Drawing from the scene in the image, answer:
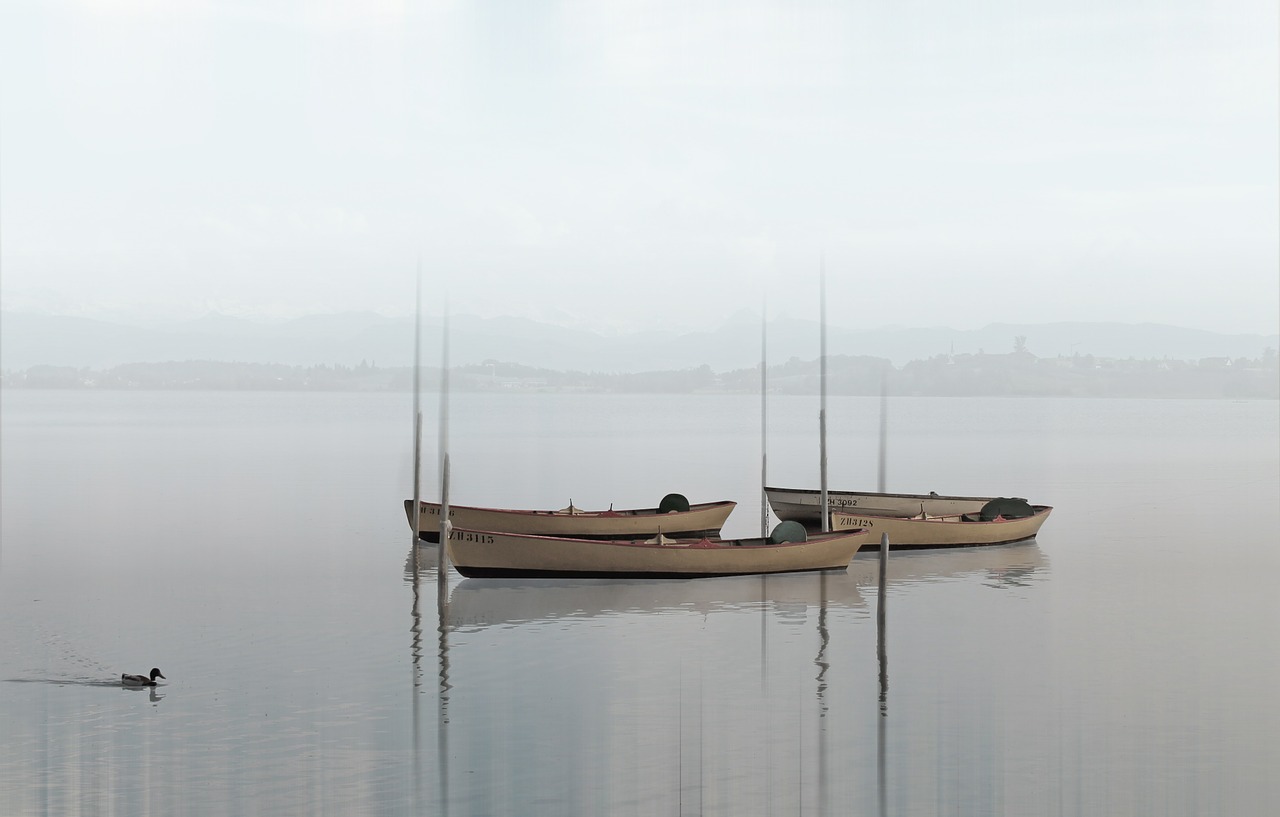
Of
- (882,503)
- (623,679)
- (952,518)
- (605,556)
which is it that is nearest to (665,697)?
(623,679)

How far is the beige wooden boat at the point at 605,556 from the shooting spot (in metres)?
31.8

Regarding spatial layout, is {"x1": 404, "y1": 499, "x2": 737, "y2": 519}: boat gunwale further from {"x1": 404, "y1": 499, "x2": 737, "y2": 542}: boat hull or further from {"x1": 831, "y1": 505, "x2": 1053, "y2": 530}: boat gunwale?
{"x1": 831, "y1": 505, "x2": 1053, "y2": 530}: boat gunwale

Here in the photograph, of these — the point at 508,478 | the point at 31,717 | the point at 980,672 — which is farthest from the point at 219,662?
the point at 508,478

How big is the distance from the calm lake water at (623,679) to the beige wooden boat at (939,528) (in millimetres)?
602

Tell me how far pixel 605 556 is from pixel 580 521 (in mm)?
7005

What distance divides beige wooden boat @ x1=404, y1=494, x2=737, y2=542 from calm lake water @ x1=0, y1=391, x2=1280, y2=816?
1.42m

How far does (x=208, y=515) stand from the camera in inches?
2018

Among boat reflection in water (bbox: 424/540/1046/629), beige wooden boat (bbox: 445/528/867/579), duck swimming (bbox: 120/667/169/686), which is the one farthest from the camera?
beige wooden boat (bbox: 445/528/867/579)

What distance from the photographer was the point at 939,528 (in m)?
39.2

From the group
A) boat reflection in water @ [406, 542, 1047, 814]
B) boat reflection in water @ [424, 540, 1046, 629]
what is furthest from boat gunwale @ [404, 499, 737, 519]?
boat reflection in water @ [406, 542, 1047, 814]

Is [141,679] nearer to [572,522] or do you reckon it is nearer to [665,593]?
[665,593]

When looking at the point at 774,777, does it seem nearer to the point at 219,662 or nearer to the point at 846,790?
the point at 846,790

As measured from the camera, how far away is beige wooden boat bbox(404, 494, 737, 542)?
38.2 m

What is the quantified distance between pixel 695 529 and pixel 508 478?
38.4 meters
